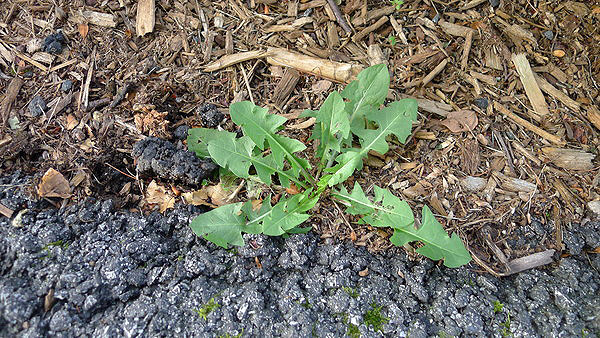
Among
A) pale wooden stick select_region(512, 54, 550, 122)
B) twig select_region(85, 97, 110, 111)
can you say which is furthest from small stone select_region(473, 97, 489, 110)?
twig select_region(85, 97, 110, 111)

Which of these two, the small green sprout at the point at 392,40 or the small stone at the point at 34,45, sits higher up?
the small green sprout at the point at 392,40

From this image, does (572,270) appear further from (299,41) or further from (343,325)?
(299,41)

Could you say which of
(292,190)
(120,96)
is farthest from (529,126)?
(120,96)

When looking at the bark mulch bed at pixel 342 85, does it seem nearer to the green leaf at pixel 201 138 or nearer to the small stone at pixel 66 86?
the small stone at pixel 66 86

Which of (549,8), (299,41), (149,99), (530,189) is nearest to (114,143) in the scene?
(149,99)

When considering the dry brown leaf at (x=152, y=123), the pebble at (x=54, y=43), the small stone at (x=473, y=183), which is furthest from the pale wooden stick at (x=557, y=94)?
the pebble at (x=54, y=43)

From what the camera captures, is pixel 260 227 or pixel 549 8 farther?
pixel 549 8
